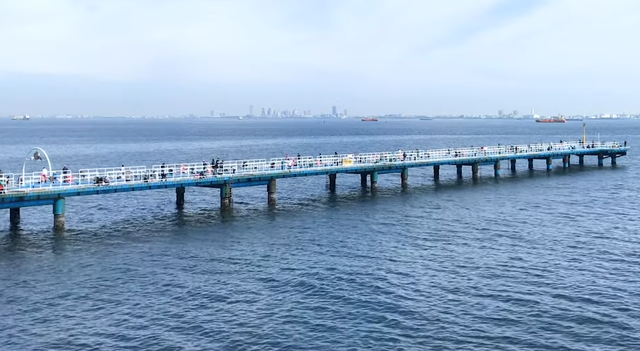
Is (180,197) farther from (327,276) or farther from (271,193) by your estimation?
(327,276)

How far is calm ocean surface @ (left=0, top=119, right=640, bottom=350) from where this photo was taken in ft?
82.9

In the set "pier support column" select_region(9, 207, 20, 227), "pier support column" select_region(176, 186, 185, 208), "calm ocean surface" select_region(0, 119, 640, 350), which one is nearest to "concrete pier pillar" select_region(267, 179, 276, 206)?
"calm ocean surface" select_region(0, 119, 640, 350)

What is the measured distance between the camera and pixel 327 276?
33.3 metres

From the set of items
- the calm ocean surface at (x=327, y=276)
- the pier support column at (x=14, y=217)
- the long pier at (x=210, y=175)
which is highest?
the long pier at (x=210, y=175)

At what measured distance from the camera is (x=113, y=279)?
1280 inches

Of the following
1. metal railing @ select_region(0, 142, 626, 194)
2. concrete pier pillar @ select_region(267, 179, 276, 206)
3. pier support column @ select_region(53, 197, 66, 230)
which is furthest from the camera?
concrete pier pillar @ select_region(267, 179, 276, 206)

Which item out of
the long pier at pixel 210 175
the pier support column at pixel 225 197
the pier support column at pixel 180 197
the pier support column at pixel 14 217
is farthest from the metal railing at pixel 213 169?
the pier support column at pixel 14 217

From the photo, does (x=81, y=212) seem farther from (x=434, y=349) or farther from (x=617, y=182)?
(x=617, y=182)

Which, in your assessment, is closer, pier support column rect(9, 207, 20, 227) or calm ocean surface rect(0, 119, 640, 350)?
calm ocean surface rect(0, 119, 640, 350)

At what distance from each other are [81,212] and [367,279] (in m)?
31.5

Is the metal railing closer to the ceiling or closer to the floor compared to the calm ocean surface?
closer to the ceiling

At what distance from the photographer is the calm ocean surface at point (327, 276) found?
82.9 ft

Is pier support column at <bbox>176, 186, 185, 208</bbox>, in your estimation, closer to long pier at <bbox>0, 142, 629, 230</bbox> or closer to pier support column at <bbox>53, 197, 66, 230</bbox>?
long pier at <bbox>0, 142, 629, 230</bbox>

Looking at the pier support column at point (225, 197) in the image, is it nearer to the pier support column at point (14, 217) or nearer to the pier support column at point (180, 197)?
the pier support column at point (180, 197)
